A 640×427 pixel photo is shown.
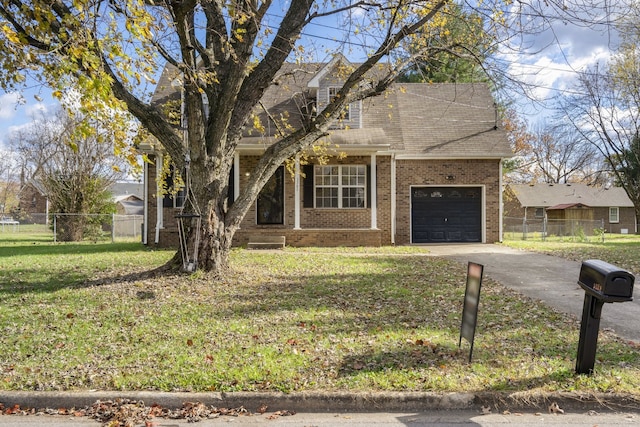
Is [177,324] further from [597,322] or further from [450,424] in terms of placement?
[597,322]

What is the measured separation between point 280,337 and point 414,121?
16389 mm

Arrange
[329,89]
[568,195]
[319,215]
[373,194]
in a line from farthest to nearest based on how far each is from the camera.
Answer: [568,195] → [329,89] → [319,215] → [373,194]

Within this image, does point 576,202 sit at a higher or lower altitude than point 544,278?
higher

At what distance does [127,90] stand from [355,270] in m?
6.23

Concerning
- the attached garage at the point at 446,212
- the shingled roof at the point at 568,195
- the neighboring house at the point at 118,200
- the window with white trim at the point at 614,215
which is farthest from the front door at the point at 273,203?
the neighboring house at the point at 118,200

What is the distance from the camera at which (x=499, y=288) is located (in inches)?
369

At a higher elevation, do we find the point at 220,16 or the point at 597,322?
the point at 220,16

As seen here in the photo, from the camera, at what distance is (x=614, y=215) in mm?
45750

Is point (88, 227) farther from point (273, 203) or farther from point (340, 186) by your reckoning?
point (340, 186)

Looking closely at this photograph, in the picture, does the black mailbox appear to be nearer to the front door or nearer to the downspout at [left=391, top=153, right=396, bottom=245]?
the downspout at [left=391, top=153, right=396, bottom=245]

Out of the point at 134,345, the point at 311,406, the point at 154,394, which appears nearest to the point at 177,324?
the point at 134,345

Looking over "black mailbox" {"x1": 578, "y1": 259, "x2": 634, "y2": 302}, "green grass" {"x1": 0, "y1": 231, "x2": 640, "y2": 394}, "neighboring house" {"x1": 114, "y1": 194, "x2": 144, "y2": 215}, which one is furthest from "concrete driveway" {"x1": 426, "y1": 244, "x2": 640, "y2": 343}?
"neighboring house" {"x1": 114, "y1": 194, "x2": 144, "y2": 215}

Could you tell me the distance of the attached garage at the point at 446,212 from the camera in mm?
19250

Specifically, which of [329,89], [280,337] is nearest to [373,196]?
[329,89]
